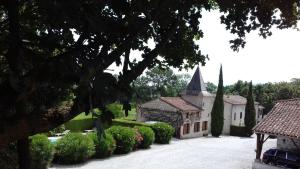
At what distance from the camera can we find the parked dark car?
23297mm

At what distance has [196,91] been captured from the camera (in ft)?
160

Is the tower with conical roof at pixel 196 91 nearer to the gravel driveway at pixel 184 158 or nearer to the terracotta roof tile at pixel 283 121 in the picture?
the gravel driveway at pixel 184 158

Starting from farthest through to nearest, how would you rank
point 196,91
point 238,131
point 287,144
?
point 238,131, point 196,91, point 287,144

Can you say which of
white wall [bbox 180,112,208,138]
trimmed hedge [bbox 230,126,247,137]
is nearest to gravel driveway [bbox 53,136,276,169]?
white wall [bbox 180,112,208,138]

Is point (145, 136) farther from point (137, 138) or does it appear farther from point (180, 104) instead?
point (180, 104)

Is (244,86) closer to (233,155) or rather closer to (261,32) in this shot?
(233,155)

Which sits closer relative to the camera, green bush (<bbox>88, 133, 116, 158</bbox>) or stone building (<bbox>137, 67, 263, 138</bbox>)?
green bush (<bbox>88, 133, 116, 158</bbox>)

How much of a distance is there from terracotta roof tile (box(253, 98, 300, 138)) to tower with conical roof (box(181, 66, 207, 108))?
20933mm

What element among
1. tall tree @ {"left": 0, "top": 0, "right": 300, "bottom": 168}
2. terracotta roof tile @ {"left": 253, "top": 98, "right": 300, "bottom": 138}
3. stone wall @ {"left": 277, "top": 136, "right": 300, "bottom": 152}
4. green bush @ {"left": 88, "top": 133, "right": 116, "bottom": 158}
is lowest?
green bush @ {"left": 88, "top": 133, "right": 116, "bottom": 158}

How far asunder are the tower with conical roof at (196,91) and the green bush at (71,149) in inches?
971

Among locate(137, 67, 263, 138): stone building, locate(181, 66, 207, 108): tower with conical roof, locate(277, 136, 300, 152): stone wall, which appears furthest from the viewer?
locate(181, 66, 207, 108): tower with conical roof

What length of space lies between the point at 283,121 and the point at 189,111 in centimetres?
2009

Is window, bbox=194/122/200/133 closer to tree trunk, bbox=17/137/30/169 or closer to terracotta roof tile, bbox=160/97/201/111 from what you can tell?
terracotta roof tile, bbox=160/97/201/111

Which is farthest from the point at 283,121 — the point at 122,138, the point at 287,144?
the point at 122,138
